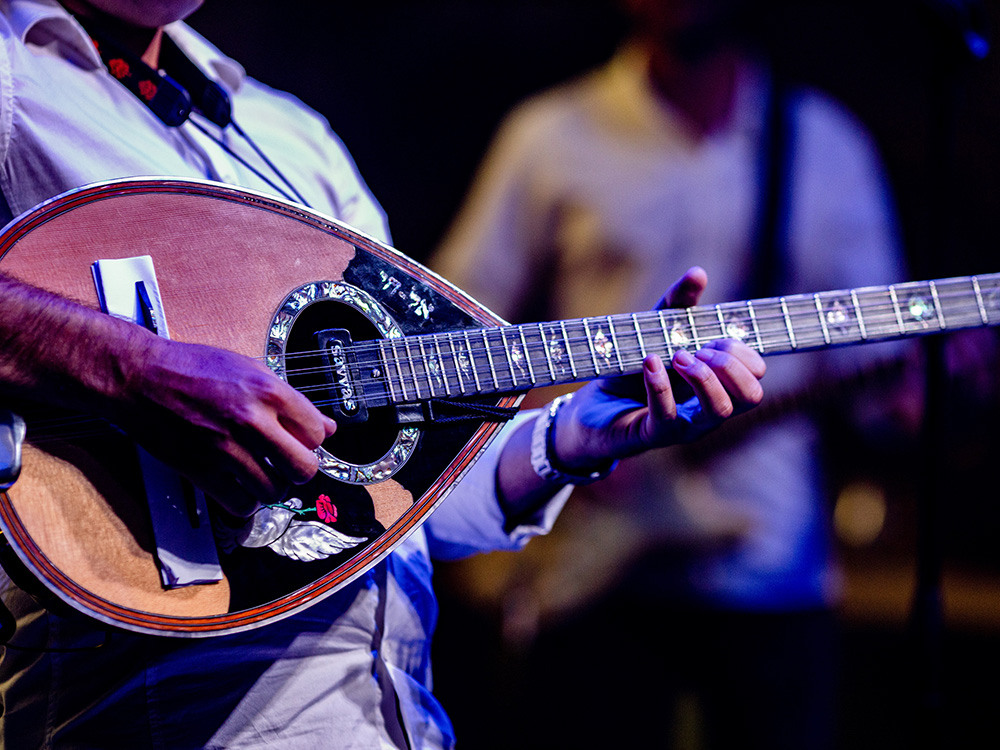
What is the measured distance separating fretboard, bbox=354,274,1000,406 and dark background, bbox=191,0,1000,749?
441 millimetres

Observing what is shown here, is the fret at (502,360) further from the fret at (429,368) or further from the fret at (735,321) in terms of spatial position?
the fret at (735,321)

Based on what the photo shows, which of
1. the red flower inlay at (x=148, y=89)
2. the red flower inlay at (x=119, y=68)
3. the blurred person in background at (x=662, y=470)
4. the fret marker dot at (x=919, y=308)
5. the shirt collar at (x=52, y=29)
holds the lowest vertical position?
the blurred person in background at (x=662, y=470)

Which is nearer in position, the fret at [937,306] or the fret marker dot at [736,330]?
the fret marker dot at [736,330]

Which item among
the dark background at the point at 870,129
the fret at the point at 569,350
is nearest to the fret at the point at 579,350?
→ the fret at the point at 569,350

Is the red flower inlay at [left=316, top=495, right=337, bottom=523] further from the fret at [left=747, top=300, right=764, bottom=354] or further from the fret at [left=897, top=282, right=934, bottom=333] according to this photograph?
the fret at [left=897, top=282, right=934, bottom=333]

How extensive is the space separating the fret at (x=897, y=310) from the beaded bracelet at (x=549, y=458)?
2.03 feet

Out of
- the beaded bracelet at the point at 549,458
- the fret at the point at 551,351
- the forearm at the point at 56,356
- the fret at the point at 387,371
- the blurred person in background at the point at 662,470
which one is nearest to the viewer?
the forearm at the point at 56,356

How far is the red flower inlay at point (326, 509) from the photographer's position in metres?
1.11

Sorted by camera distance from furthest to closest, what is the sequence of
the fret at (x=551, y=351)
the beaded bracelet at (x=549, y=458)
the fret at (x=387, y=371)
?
the beaded bracelet at (x=549, y=458)
the fret at (x=551, y=351)
the fret at (x=387, y=371)

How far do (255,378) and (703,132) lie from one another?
87.9 inches

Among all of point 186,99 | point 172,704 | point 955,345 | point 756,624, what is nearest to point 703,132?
point 955,345

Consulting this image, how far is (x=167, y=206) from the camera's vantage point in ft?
3.62

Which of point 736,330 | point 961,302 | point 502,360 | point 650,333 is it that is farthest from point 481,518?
point 961,302

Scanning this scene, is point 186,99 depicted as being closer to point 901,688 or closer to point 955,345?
point 955,345
